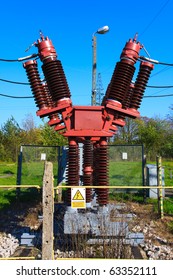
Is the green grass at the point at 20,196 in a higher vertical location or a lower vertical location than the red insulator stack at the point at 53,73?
lower

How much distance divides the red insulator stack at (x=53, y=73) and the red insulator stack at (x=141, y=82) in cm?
152

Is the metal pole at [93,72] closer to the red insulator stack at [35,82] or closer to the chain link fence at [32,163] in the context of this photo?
the chain link fence at [32,163]

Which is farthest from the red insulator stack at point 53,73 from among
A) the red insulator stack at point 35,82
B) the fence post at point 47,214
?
the fence post at point 47,214

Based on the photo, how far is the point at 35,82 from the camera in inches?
320

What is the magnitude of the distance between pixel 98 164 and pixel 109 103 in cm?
134

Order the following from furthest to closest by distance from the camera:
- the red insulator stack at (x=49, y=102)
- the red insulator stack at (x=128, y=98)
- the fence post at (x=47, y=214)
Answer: the red insulator stack at (x=128, y=98), the red insulator stack at (x=49, y=102), the fence post at (x=47, y=214)

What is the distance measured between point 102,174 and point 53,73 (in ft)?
7.89

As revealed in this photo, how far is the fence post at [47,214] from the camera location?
193 inches

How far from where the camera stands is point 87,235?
6.77 m

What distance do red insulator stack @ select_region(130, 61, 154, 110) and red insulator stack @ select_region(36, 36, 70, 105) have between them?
5.00 feet

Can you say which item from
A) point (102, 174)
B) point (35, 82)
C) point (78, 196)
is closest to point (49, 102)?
point (35, 82)

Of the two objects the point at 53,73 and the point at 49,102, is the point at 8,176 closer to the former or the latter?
the point at 49,102

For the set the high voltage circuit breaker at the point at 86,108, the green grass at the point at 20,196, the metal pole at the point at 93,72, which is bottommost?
the green grass at the point at 20,196

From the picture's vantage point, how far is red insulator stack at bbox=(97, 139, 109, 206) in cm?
771
